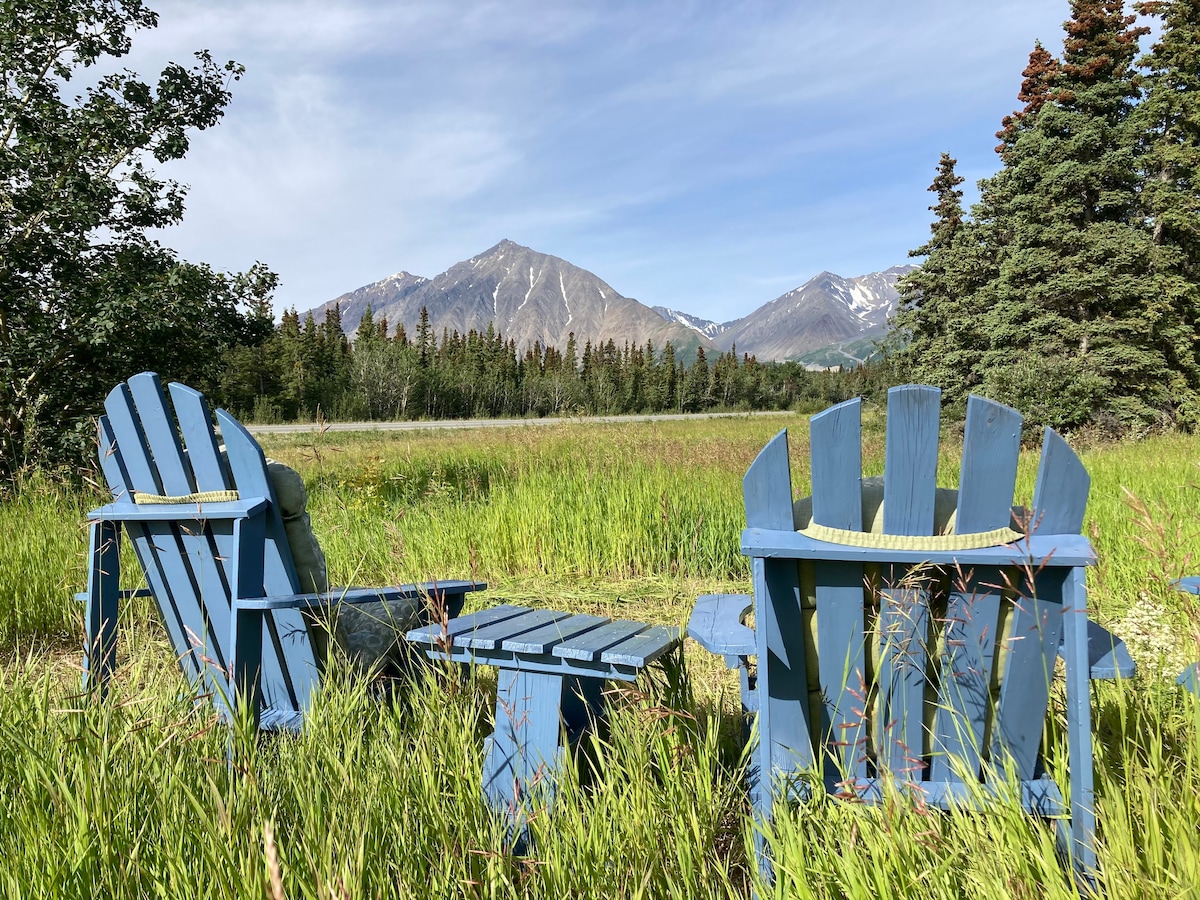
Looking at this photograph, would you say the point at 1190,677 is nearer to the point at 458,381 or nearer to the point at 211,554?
the point at 211,554

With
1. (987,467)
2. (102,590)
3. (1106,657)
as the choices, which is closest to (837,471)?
(987,467)

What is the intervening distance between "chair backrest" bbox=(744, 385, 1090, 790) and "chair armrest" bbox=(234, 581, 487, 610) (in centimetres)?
81

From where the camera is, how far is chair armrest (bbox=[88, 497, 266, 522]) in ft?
5.62

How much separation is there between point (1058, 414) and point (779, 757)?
1373 cm

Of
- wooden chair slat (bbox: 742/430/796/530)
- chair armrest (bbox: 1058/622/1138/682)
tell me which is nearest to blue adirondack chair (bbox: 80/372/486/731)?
wooden chair slat (bbox: 742/430/796/530)

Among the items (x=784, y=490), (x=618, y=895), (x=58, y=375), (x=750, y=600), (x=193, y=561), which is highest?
(x=58, y=375)

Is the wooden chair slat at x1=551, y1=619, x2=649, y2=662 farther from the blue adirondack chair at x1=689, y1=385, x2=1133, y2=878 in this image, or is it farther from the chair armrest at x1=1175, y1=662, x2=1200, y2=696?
the chair armrest at x1=1175, y1=662, x2=1200, y2=696

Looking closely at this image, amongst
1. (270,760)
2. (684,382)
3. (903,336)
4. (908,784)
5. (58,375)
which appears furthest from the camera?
(684,382)

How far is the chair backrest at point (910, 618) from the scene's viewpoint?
1.24m

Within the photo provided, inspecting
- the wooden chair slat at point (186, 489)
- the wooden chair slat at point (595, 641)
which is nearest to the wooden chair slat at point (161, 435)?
the wooden chair slat at point (186, 489)

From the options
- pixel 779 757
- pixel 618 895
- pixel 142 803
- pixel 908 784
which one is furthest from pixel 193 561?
pixel 908 784

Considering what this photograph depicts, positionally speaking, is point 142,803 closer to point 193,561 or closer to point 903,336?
point 193,561

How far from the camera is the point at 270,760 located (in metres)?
1.60

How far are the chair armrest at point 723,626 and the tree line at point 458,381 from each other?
6070 millimetres
